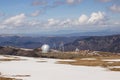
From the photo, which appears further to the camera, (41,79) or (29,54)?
(29,54)

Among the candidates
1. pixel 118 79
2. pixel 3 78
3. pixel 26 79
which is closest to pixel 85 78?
pixel 118 79

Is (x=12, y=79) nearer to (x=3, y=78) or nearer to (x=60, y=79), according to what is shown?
(x=3, y=78)

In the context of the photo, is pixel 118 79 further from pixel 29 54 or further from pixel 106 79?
pixel 29 54

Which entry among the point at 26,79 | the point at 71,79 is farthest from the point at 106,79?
the point at 26,79

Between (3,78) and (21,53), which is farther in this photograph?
(21,53)

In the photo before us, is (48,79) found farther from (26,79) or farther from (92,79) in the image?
(92,79)

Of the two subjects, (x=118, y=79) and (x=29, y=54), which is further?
(x=29, y=54)

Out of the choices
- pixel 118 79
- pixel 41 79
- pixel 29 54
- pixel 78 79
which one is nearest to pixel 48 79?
pixel 41 79
